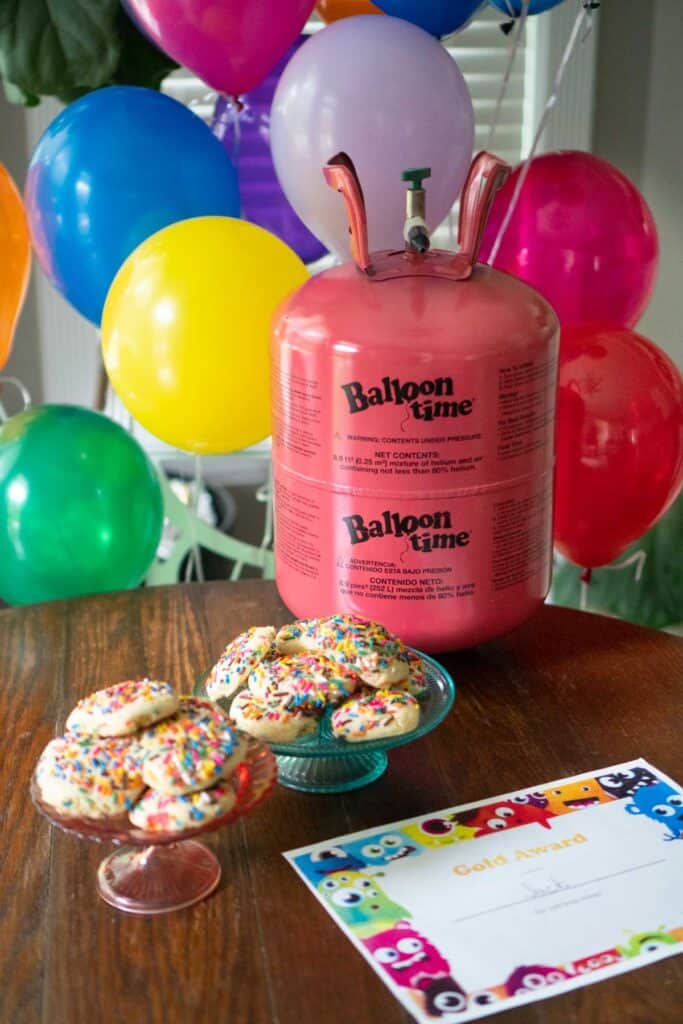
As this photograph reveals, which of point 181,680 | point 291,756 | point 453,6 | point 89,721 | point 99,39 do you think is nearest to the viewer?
point 89,721

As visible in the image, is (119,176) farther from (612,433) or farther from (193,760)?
(193,760)

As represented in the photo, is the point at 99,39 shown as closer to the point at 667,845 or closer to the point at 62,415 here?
the point at 62,415

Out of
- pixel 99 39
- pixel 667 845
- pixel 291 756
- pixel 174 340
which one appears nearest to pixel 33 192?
pixel 99 39

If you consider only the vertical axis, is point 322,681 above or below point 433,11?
below

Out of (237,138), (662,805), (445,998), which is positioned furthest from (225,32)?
(445,998)

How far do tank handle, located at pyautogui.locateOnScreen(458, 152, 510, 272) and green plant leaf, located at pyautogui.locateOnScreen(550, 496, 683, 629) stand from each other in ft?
3.10

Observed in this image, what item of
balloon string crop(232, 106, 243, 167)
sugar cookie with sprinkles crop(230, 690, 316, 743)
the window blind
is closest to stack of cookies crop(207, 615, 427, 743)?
sugar cookie with sprinkles crop(230, 690, 316, 743)

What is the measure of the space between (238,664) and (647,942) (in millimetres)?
360

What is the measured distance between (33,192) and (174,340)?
13.6 inches

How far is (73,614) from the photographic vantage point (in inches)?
49.4

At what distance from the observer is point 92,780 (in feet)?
2.41

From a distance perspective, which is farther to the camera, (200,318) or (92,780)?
(200,318)

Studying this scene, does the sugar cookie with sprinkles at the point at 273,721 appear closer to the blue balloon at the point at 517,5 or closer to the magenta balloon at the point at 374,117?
the magenta balloon at the point at 374,117

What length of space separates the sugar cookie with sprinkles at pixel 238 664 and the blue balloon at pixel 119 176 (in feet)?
2.03
